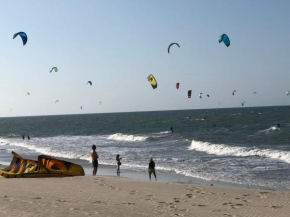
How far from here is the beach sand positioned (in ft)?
27.0

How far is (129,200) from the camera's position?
966cm

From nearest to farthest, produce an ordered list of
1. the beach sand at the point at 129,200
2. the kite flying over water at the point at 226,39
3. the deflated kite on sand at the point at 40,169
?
the beach sand at the point at 129,200, the deflated kite on sand at the point at 40,169, the kite flying over water at the point at 226,39

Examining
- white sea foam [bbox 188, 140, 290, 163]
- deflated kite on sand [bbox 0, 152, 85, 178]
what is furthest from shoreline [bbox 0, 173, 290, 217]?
white sea foam [bbox 188, 140, 290, 163]

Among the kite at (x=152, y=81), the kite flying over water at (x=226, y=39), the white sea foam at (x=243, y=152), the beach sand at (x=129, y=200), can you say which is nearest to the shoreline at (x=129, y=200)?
the beach sand at (x=129, y=200)

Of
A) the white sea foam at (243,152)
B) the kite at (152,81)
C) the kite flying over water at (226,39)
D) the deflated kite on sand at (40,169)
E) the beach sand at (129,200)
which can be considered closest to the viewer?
the beach sand at (129,200)

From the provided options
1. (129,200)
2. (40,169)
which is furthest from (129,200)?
(40,169)

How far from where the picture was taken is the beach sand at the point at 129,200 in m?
8.23

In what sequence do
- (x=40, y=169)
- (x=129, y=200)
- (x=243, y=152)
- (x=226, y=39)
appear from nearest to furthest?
1. (x=129, y=200)
2. (x=40, y=169)
3. (x=226, y=39)
4. (x=243, y=152)

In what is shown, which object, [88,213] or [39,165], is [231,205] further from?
[39,165]

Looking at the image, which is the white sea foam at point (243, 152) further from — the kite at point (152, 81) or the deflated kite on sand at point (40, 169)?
the deflated kite on sand at point (40, 169)

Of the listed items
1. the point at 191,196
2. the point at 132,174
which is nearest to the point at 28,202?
the point at 191,196

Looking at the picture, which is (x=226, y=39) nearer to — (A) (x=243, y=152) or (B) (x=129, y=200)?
(A) (x=243, y=152)

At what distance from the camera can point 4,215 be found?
290 inches

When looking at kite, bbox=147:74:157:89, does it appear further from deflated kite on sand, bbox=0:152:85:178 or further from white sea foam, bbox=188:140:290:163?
deflated kite on sand, bbox=0:152:85:178
